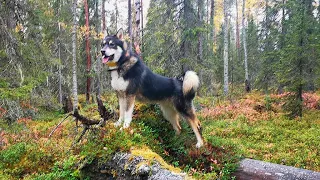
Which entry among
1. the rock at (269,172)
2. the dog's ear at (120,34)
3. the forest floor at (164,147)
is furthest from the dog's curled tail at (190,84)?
the rock at (269,172)

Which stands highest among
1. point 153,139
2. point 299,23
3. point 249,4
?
point 249,4

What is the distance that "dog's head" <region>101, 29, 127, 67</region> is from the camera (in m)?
5.28

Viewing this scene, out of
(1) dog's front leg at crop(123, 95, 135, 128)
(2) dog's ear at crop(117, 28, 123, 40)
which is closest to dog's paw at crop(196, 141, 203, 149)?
(1) dog's front leg at crop(123, 95, 135, 128)

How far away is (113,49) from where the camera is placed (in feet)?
17.6

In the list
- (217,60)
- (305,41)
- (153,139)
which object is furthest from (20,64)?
(217,60)

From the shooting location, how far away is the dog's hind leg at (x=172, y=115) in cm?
620

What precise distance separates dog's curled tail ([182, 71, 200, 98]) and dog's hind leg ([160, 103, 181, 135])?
1.96 feet

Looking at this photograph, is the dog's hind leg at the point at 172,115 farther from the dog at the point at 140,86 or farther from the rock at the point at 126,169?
the rock at the point at 126,169

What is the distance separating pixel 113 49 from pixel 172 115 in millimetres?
→ 2044

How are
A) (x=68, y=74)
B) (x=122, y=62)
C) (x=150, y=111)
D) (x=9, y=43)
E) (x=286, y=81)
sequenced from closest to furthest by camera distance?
(x=122, y=62) < (x=150, y=111) < (x=9, y=43) < (x=286, y=81) < (x=68, y=74)

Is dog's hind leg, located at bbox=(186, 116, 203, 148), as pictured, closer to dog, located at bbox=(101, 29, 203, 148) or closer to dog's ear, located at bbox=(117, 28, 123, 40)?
dog, located at bbox=(101, 29, 203, 148)

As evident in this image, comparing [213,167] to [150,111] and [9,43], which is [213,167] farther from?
[9,43]

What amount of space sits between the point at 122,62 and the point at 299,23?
10.0m

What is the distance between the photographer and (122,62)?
5.47 metres
